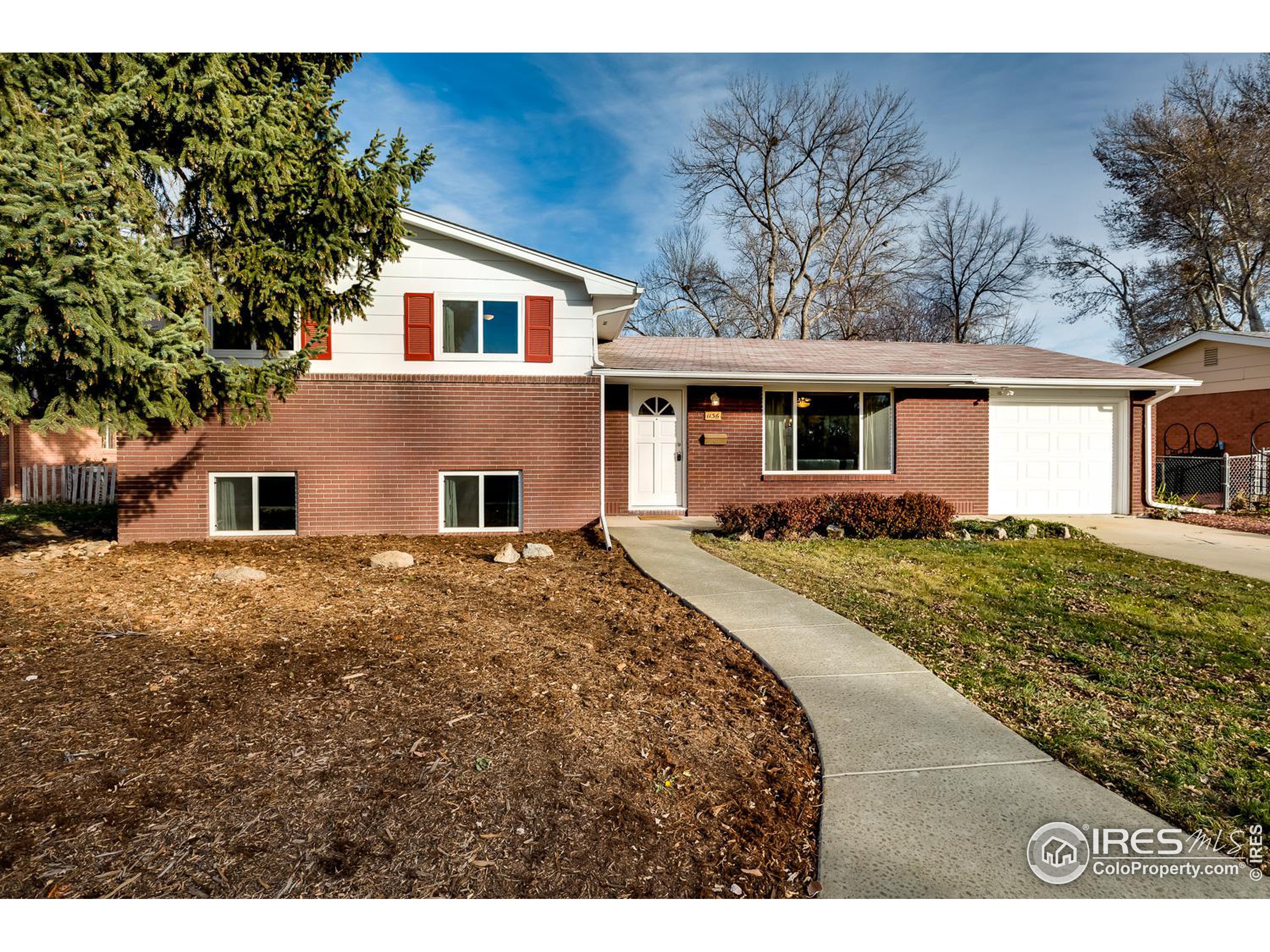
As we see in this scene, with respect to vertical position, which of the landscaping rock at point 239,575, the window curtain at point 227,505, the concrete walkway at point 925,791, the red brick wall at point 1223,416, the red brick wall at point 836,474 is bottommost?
the concrete walkway at point 925,791

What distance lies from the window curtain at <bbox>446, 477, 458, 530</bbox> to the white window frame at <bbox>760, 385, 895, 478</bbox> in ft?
17.4

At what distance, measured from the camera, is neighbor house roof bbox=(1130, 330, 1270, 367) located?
1437 cm

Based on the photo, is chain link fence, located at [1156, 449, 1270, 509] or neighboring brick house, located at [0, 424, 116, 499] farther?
neighboring brick house, located at [0, 424, 116, 499]

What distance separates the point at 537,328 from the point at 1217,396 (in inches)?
687

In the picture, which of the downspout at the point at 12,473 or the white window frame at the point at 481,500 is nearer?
the white window frame at the point at 481,500

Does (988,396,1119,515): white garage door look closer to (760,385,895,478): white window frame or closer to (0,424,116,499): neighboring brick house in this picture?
(760,385,895,478): white window frame

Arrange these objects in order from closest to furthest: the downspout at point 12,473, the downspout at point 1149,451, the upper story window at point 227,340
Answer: the upper story window at point 227,340
the downspout at point 1149,451
the downspout at point 12,473

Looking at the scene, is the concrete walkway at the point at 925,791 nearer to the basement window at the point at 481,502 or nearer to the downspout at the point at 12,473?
the basement window at the point at 481,502

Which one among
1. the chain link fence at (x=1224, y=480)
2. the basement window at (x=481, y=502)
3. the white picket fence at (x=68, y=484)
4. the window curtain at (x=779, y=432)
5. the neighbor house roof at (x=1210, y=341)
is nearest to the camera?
the basement window at (x=481, y=502)

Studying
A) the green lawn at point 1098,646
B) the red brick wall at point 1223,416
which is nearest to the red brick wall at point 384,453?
the green lawn at point 1098,646

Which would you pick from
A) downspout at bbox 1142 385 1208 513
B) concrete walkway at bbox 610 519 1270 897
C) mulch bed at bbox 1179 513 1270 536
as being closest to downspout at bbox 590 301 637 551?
concrete walkway at bbox 610 519 1270 897

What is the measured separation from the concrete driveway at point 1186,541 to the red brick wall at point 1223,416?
662 centimetres

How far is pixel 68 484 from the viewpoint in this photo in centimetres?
1421

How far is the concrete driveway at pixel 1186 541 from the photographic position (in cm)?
761
